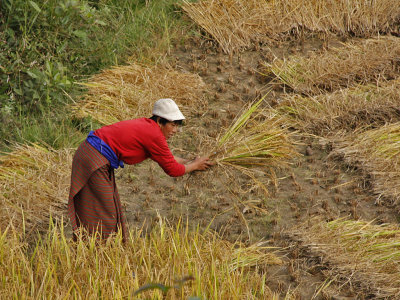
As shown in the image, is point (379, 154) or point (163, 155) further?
point (379, 154)

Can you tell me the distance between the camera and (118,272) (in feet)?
12.1

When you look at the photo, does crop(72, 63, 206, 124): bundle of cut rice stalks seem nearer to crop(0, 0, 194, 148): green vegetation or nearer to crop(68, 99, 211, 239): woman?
crop(0, 0, 194, 148): green vegetation

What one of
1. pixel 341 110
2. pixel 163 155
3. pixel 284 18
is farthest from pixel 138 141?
pixel 284 18

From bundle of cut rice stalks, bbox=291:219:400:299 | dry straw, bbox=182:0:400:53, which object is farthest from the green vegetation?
bundle of cut rice stalks, bbox=291:219:400:299

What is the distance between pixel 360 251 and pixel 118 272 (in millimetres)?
1877

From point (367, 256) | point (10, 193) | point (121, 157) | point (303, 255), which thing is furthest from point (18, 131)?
point (367, 256)

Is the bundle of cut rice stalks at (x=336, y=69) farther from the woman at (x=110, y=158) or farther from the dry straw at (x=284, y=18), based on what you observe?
the woman at (x=110, y=158)

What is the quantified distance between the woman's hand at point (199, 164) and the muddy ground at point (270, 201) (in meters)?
0.39

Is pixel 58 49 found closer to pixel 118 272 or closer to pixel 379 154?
pixel 379 154

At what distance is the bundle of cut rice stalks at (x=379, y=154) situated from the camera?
18.1ft

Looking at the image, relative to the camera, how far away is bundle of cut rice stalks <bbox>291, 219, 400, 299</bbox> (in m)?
4.38

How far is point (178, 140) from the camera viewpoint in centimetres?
643

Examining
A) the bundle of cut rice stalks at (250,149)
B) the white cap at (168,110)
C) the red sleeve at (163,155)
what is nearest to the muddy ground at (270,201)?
the bundle of cut rice stalks at (250,149)

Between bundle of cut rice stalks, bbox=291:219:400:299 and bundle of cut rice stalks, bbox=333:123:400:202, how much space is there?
50cm
